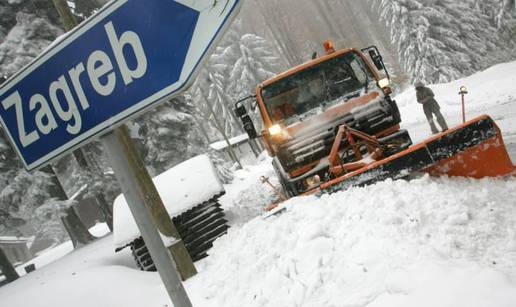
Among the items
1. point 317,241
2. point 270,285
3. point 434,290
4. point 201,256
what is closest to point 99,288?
point 201,256

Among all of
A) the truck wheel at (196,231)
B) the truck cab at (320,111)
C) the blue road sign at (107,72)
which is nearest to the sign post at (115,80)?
the blue road sign at (107,72)

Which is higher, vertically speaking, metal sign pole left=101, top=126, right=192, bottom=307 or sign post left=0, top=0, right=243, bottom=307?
sign post left=0, top=0, right=243, bottom=307

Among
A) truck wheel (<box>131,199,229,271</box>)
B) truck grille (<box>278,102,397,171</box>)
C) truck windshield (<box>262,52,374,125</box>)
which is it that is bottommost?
truck wheel (<box>131,199,229,271</box>)

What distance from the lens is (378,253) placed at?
3875 mm

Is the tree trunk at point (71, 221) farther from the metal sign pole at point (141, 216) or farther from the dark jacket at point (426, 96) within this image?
the metal sign pole at point (141, 216)

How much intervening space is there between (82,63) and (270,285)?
3507 mm

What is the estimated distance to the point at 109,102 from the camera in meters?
1.66

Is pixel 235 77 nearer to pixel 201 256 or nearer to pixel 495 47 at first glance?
pixel 495 47

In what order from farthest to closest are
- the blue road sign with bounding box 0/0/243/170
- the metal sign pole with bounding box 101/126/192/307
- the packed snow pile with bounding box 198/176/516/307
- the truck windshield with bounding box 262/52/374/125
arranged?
the truck windshield with bounding box 262/52/374/125
the packed snow pile with bounding box 198/176/516/307
the metal sign pole with bounding box 101/126/192/307
the blue road sign with bounding box 0/0/243/170

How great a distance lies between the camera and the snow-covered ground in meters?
3.25

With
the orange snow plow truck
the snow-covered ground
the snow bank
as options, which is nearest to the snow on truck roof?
the snow-covered ground

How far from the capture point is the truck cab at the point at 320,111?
6.76 m

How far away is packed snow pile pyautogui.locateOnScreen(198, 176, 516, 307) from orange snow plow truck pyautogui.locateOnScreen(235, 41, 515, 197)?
0.95 ft

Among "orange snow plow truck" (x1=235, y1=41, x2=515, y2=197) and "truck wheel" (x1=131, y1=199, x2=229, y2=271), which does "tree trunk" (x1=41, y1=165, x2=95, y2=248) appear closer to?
"truck wheel" (x1=131, y1=199, x2=229, y2=271)
